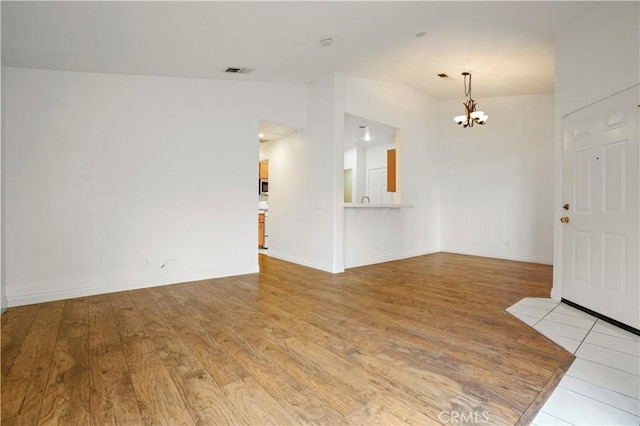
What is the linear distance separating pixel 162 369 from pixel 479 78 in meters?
5.69

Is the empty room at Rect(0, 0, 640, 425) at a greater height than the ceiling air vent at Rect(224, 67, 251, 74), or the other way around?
the ceiling air vent at Rect(224, 67, 251, 74)

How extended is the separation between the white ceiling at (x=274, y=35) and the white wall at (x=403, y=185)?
0.91 metres

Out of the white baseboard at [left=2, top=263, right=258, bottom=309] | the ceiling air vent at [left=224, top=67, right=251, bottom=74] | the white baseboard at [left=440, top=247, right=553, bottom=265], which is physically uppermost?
the ceiling air vent at [left=224, top=67, right=251, bottom=74]

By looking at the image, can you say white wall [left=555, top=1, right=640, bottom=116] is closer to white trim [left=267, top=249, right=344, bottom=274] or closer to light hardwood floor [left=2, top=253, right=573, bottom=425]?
light hardwood floor [left=2, top=253, right=573, bottom=425]

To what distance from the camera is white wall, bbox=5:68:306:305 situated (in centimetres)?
331

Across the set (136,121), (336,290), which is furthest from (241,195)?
(336,290)

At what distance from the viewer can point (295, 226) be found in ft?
18.1

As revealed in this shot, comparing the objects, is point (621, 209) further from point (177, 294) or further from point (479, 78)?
point (177, 294)

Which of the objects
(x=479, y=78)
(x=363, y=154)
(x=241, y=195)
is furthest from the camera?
(x=363, y=154)

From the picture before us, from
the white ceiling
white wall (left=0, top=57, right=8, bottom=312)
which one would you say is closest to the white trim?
the white ceiling

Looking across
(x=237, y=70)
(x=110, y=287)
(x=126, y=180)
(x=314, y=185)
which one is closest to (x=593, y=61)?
(x=314, y=185)

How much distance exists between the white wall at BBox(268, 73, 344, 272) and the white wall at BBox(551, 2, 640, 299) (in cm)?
269

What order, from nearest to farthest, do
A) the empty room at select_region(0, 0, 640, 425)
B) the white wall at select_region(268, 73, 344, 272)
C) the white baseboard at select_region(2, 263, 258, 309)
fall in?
the empty room at select_region(0, 0, 640, 425) < the white baseboard at select_region(2, 263, 258, 309) < the white wall at select_region(268, 73, 344, 272)

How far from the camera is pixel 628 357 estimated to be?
2.15m
